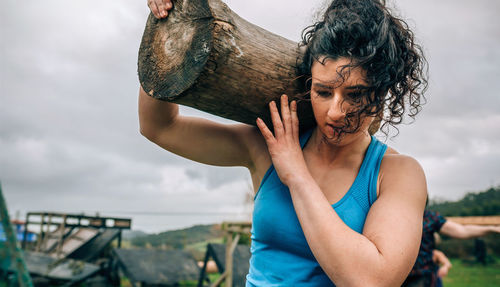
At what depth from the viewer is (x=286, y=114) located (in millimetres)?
1436

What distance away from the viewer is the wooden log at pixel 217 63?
1.23 m

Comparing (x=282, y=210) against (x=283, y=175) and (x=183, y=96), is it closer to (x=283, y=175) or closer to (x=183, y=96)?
(x=283, y=175)

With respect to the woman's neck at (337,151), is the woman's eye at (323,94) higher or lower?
higher

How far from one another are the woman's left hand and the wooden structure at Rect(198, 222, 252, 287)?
5437 millimetres

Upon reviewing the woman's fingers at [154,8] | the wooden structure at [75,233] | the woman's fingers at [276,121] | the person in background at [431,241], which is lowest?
the wooden structure at [75,233]

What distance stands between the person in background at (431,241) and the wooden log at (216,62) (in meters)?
3.02

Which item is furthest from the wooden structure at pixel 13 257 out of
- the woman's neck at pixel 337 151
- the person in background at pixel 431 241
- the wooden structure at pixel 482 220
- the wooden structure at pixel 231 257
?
the wooden structure at pixel 482 220

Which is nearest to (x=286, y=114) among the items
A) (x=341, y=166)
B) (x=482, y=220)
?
(x=341, y=166)

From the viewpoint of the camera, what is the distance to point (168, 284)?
8352 mm

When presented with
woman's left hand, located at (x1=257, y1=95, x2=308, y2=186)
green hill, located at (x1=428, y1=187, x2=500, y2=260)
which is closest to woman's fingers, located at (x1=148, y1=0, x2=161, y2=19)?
woman's left hand, located at (x1=257, y1=95, x2=308, y2=186)

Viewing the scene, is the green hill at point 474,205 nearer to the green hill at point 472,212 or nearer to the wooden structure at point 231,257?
the green hill at point 472,212

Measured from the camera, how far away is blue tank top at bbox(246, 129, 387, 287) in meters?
1.32

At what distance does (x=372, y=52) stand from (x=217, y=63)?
1.56ft

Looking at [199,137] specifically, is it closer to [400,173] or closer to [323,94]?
[323,94]
